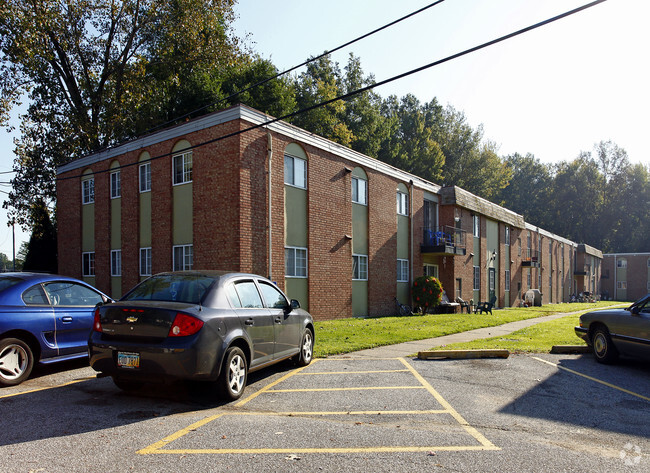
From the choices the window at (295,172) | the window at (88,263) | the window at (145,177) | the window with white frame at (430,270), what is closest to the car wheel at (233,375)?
the window at (295,172)

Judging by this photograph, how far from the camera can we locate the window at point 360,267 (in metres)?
21.4

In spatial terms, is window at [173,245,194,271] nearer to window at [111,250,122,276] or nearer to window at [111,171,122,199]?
window at [111,250,122,276]

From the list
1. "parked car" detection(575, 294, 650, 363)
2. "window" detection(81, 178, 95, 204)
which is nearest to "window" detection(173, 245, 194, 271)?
"window" detection(81, 178, 95, 204)

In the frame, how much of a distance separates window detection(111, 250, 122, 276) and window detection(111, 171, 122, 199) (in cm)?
247

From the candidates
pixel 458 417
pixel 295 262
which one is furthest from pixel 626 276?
pixel 458 417

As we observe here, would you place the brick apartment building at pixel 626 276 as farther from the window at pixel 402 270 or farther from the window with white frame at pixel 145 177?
the window with white frame at pixel 145 177

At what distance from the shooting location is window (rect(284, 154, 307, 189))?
1805 centimetres

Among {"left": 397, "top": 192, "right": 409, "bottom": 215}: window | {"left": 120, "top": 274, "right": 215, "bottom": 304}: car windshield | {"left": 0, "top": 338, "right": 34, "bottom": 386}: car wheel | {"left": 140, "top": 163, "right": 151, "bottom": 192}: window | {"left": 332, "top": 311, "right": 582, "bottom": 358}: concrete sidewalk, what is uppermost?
{"left": 140, "top": 163, "right": 151, "bottom": 192}: window

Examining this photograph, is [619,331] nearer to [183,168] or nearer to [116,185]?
[183,168]

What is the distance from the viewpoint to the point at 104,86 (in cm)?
2908

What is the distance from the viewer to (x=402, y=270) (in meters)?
25.2

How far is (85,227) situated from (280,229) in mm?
11831

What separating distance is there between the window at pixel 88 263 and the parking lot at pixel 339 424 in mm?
16577

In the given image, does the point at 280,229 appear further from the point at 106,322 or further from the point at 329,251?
the point at 106,322
